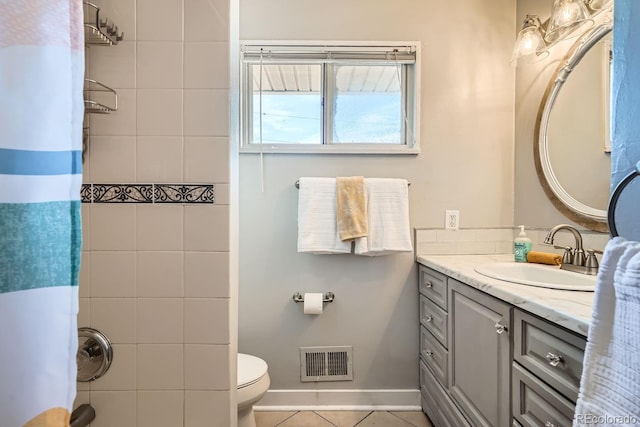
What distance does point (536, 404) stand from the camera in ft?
2.98

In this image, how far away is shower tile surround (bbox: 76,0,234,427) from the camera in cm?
103

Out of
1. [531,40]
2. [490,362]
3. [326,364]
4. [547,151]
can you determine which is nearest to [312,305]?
[326,364]

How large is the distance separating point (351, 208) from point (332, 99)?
0.71 metres

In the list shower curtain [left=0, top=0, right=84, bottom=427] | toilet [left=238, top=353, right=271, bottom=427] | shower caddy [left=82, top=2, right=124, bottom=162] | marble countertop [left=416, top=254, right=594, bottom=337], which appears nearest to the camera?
shower curtain [left=0, top=0, right=84, bottom=427]

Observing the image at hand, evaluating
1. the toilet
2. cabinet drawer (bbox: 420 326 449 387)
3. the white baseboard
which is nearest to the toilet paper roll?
the toilet

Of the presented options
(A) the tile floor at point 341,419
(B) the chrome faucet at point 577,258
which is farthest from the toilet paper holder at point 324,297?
(B) the chrome faucet at point 577,258

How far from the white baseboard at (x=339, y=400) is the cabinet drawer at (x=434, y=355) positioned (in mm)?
289

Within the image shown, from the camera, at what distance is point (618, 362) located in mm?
549

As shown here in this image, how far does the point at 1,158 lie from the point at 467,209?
1.97 m

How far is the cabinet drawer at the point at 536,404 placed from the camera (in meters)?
0.81

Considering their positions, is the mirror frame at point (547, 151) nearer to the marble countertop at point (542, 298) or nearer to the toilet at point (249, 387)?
the marble countertop at point (542, 298)

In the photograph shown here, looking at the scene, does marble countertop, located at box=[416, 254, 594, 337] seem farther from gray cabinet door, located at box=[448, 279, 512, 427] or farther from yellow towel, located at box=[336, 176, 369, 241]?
yellow towel, located at box=[336, 176, 369, 241]

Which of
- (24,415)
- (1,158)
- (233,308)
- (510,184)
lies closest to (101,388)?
(233,308)

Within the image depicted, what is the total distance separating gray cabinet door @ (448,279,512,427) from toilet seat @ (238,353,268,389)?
0.86 metres
